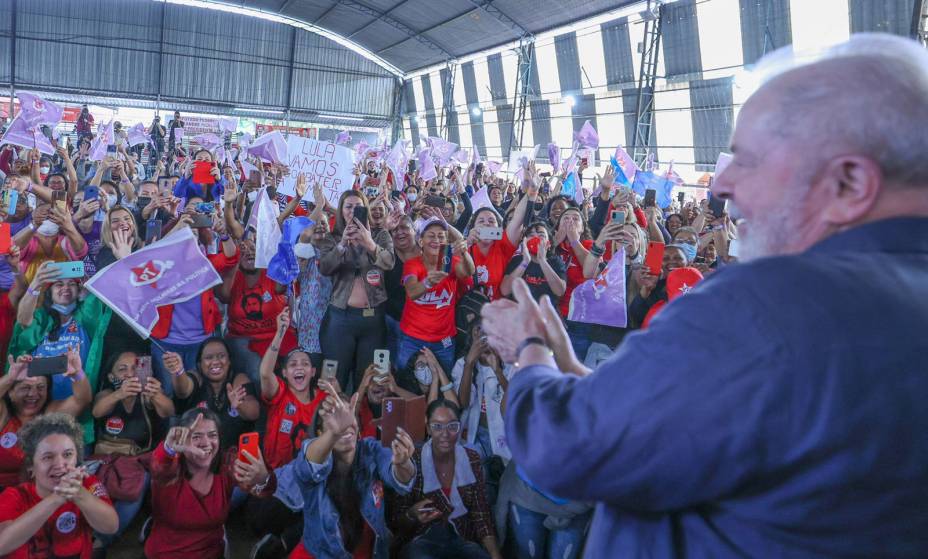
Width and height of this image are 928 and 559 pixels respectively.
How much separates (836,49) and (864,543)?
0.65 metres

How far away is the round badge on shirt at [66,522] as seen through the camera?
9.50 ft

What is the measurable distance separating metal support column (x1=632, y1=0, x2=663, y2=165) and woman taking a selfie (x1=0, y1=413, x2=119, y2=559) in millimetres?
16438

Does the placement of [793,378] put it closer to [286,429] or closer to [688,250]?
[286,429]

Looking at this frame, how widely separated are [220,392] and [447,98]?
84.2ft

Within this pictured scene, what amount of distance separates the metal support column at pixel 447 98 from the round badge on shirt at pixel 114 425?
2572 centimetres

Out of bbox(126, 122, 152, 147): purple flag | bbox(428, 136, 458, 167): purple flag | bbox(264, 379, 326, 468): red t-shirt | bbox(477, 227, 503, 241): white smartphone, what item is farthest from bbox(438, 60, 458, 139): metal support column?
bbox(264, 379, 326, 468): red t-shirt

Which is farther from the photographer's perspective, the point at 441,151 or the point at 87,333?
the point at 441,151

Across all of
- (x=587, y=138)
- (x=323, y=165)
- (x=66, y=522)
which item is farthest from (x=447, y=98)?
(x=66, y=522)

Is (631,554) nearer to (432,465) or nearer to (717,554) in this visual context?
(717,554)

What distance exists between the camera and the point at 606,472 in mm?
771

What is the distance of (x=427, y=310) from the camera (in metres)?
4.61

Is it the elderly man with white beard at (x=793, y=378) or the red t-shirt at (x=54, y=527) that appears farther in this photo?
the red t-shirt at (x=54, y=527)

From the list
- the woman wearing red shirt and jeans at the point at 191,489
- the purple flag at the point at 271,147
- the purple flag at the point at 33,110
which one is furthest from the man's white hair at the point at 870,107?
the purple flag at the point at 33,110

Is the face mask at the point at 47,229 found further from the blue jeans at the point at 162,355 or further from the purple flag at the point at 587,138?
the purple flag at the point at 587,138
